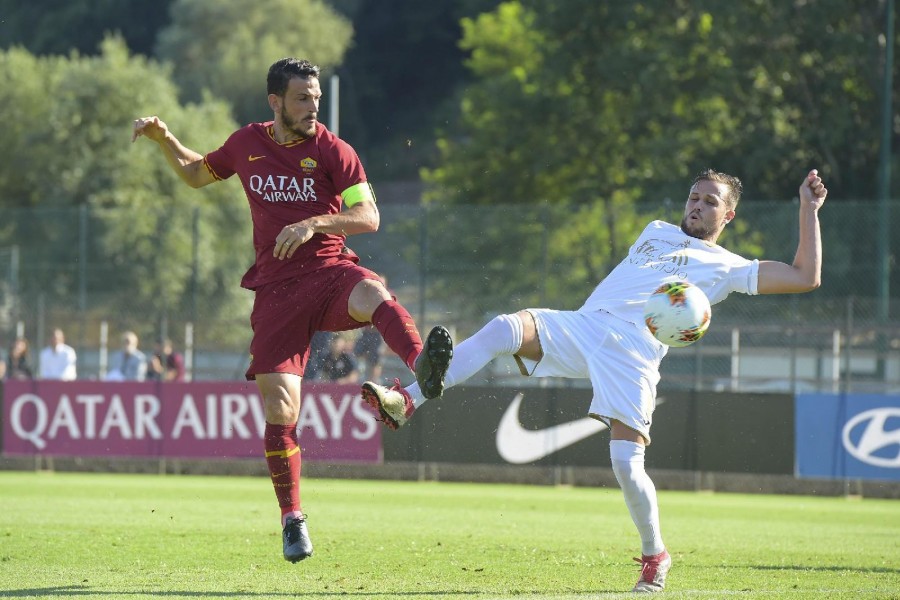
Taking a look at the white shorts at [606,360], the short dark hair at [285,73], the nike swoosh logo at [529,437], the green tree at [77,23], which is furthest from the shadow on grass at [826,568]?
the green tree at [77,23]

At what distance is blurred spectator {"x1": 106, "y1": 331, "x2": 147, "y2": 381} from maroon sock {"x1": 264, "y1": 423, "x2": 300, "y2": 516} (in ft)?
40.4

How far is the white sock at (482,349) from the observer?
7383 mm

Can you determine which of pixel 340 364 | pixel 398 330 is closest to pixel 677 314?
pixel 398 330

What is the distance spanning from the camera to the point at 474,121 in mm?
48688

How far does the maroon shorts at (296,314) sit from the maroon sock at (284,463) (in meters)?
0.34

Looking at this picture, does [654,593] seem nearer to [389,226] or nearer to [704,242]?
[704,242]

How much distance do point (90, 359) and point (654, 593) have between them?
1631cm

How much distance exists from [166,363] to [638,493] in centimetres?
1377

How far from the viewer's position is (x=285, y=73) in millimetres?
7977

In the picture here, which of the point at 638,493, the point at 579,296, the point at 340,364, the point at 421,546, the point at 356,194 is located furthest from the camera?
the point at 579,296

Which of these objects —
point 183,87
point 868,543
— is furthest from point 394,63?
point 868,543

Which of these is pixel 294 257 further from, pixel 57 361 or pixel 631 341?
pixel 57 361

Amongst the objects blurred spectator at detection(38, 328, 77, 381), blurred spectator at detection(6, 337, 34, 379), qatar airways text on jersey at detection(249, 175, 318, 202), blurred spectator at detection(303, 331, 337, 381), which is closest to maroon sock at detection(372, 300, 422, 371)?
qatar airways text on jersey at detection(249, 175, 318, 202)

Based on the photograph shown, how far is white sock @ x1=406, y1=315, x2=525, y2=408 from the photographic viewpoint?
7.38 metres
